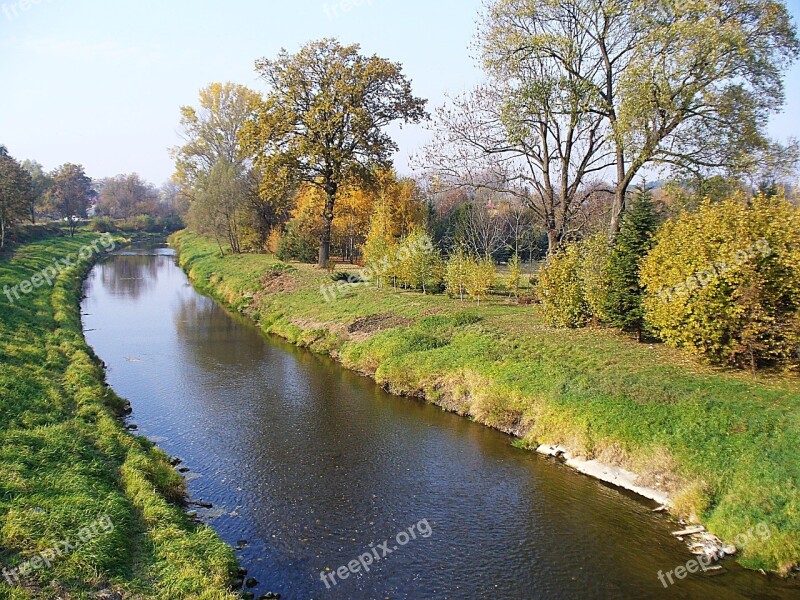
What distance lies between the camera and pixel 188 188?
226ft

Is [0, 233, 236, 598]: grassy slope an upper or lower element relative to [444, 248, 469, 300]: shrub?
lower

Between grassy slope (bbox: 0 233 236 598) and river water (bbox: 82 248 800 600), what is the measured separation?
3.61 ft

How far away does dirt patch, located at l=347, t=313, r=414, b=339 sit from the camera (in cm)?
2539

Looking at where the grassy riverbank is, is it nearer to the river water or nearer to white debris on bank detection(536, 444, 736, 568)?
white debris on bank detection(536, 444, 736, 568)

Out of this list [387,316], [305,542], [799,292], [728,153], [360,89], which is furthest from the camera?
[360,89]

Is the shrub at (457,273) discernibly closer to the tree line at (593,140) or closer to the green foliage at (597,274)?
the tree line at (593,140)

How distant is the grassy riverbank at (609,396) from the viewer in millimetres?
11594

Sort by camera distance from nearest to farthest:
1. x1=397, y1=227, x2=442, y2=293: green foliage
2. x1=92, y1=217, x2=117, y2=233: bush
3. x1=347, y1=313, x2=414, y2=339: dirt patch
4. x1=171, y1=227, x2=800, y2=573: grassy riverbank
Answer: x1=171, y1=227, x2=800, y2=573: grassy riverbank
x1=347, y1=313, x2=414, y2=339: dirt patch
x1=397, y1=227, x2=442, y2=293: green foliage
x1=92, y1=217, x2=117, y2=233: bush

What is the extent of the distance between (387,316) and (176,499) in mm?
15615

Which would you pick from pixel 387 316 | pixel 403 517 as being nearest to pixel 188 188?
pixel 387 316

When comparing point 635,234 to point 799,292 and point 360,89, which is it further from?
point 360,89

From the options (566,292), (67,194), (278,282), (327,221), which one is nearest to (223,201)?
(327,221)

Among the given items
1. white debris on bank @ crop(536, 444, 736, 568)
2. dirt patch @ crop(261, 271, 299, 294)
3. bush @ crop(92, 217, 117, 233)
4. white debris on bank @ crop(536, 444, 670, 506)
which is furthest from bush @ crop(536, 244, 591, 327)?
bush @ crop(92, 217, 117, 233)

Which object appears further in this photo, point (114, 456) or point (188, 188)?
point (188, 188)
